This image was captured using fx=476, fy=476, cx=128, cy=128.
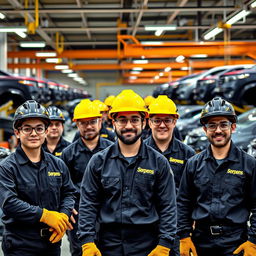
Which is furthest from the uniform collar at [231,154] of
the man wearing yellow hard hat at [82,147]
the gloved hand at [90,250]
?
the man wearing yellow hard hat at [82,147]

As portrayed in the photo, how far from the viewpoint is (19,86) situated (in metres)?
15.2

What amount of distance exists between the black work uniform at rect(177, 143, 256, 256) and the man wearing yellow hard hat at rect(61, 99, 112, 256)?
56.7 inches

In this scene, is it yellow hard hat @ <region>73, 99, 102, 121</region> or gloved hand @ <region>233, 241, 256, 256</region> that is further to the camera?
yellow hard hat @ <region>73, 99, 102, 121</region>

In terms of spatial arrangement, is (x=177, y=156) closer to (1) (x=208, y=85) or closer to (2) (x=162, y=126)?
(2) (x=162, y=126)

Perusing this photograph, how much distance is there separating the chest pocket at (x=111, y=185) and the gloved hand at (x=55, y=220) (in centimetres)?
43

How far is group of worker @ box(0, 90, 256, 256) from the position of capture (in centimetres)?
295

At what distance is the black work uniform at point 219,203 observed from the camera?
123 inches

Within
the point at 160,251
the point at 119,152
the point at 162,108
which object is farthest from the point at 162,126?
the point at 160,251

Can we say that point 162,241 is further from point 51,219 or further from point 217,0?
point 217,0

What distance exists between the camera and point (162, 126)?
15.2ft

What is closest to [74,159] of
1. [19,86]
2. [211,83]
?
[19,86]

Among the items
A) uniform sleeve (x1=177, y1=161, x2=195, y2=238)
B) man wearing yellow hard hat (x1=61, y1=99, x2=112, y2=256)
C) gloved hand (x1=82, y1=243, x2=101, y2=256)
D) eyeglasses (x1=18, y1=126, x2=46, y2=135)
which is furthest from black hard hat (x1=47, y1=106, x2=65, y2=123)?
gloved hand (x1=82, y1=243, x2=101, y2=256)

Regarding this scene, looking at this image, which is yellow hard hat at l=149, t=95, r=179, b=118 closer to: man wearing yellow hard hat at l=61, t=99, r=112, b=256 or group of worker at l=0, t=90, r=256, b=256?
man wearing yellow hard hat at l=61, t=99, r=112, b=256

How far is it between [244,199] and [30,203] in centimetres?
144
